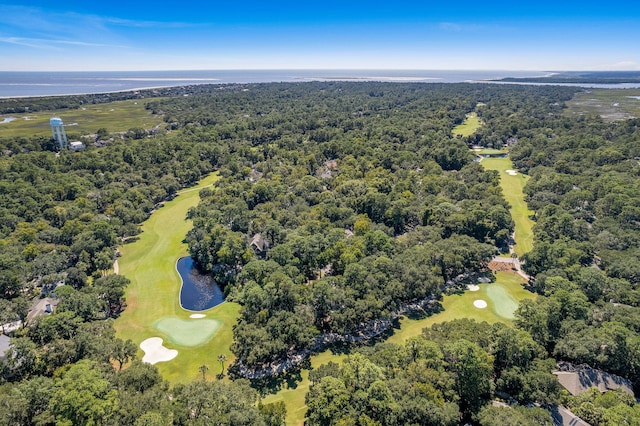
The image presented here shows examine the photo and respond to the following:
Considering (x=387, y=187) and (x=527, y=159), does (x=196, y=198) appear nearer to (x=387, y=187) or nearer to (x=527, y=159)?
(x=387, y=187)

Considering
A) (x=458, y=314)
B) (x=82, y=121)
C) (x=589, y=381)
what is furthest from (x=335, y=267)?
(x=82, y=121)

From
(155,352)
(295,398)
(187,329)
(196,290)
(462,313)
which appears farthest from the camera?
(196,290)

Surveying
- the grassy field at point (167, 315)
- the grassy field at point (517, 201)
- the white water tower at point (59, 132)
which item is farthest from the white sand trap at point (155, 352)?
the white water tower at point (59, 132)

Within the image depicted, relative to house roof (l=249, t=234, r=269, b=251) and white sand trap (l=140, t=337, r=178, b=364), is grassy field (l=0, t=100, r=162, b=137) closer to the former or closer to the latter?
house roof (l=249, t=234, r=269, b=251)

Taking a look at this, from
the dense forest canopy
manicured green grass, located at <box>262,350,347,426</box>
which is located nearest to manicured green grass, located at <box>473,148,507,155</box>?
the dense forest canopy

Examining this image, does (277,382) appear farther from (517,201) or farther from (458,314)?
(517,201)

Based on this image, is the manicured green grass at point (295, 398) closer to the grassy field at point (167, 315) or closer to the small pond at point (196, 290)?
the grassy field at point (167, 315)

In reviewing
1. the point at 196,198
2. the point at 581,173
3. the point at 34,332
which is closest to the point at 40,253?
the point at 34,332

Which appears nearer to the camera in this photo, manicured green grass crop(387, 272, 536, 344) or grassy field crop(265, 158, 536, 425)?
grassy field crop(265, 158, 536, 425)
